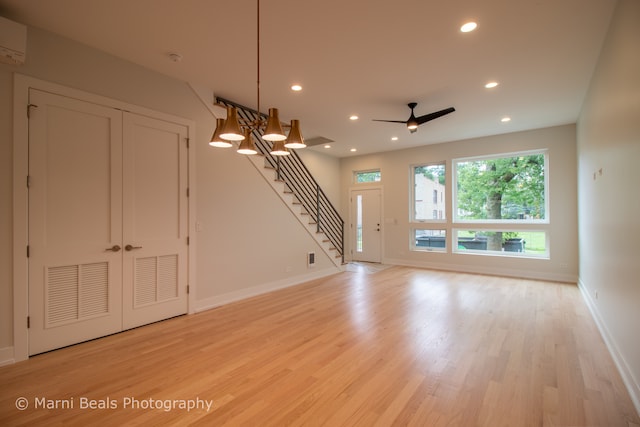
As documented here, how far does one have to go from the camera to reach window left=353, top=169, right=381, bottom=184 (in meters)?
8.45

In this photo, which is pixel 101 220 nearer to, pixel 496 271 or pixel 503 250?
pixel 496 271

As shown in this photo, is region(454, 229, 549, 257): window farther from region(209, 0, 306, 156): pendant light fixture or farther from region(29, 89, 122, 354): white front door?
region(29, 89, 122, 354): white front door

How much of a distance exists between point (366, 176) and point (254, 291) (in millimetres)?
5122

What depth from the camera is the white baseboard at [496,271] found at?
19.2 feet

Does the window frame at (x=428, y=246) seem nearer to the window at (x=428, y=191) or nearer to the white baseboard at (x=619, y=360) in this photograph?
the window at (x=428, y=191)

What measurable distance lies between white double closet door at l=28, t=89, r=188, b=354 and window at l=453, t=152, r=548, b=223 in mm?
6116

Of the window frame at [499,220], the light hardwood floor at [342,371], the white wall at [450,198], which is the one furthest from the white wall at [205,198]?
the window frame at [499,220]

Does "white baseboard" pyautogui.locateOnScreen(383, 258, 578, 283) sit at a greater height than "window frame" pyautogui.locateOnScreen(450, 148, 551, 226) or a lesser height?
lesser

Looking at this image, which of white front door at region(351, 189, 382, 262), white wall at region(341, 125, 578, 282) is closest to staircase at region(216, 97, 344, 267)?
white front door at region(351, 189, 382, 262)

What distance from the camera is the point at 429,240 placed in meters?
7.59

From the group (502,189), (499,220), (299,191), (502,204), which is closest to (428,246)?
(499,220)

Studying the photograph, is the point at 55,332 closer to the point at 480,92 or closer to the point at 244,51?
the point at 244,51

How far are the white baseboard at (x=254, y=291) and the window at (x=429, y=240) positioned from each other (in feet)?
8.69

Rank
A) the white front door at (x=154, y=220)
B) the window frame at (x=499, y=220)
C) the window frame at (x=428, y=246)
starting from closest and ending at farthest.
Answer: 1. the white front door at (x=154, y=220)
2. the window frame at (x=499, y=220)
3. the window frame at (x=428, y=246)
